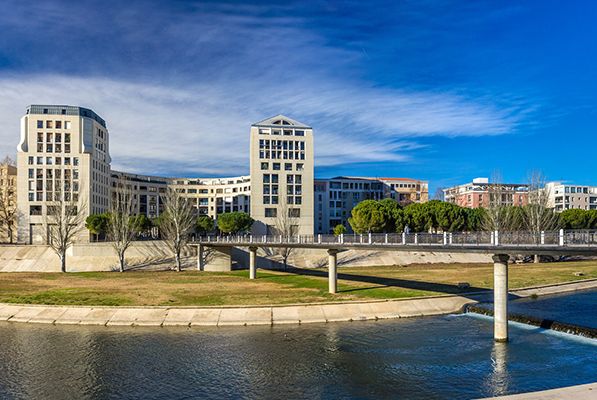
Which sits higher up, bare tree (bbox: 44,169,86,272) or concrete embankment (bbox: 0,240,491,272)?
bare tree (bbox: 44,169,86,272)

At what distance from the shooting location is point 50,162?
136250 millimetres

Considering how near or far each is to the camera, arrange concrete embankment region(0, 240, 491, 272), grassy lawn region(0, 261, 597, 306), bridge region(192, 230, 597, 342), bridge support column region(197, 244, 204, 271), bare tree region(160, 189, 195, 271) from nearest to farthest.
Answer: bridge region(192, 230, 597, 342)
grassy lawn region(0, 261, 597, 306)
concrete embankment region(0, 240, 491, 272)
bare tree region(160, 189, 195, 271)
bridge support column region(197, 244, 204, 271)

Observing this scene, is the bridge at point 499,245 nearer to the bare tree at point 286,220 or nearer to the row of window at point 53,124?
the bare tree at point 286,220

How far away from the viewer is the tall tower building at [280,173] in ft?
486

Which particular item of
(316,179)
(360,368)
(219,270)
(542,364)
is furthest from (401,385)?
(316,179)

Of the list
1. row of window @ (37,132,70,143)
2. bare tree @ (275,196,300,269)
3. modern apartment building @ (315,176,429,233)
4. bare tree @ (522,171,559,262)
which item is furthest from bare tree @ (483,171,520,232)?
row of window @ (37,132,70,143)

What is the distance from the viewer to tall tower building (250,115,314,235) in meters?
148

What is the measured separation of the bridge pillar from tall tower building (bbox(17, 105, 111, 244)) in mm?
113877

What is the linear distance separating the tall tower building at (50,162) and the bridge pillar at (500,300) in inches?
4483

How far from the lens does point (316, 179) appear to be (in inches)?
7717

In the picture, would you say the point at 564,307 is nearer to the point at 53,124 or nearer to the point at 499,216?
the point at 499,216

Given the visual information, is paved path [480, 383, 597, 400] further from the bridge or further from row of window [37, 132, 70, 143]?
row of window [37, 132, 70, 143]

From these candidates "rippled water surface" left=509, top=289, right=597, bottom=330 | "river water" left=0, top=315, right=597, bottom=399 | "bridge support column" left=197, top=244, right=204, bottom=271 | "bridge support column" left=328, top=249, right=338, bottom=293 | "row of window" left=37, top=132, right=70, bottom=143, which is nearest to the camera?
"river water" left=0, top=315, right=597, bottom=399

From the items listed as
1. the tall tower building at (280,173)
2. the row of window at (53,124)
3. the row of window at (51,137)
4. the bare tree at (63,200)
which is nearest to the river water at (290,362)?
the bare tree at (63,200)
